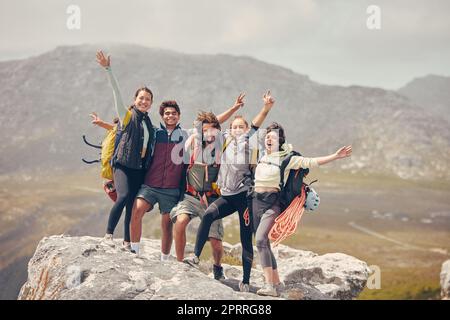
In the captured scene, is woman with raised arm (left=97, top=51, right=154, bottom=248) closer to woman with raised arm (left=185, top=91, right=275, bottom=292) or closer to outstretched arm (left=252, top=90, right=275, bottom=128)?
woman with raised arm (left=185, top=91, right=275, bottom=292)

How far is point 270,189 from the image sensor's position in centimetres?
779

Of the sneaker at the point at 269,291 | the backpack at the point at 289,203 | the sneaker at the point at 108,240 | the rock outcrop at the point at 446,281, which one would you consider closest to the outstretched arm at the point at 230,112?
the backpack at the point at 289,203

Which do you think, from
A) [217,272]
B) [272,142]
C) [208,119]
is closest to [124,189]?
[208,119]

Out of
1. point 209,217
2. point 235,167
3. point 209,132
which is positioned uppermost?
point 209,132

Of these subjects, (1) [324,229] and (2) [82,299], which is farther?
(1) [324,229]

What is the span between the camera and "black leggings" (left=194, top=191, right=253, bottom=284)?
310 inches

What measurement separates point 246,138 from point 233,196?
44.2 inches

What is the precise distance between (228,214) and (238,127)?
164 centimetres

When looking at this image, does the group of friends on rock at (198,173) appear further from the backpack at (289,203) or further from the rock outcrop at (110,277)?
the rock outcrop at (110,277)

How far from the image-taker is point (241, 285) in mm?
7988

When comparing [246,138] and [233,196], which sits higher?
[246,138]

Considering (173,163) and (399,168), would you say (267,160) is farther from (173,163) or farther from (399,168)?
(399,168)

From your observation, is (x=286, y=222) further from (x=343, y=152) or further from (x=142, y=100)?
(x=142, y=100)
